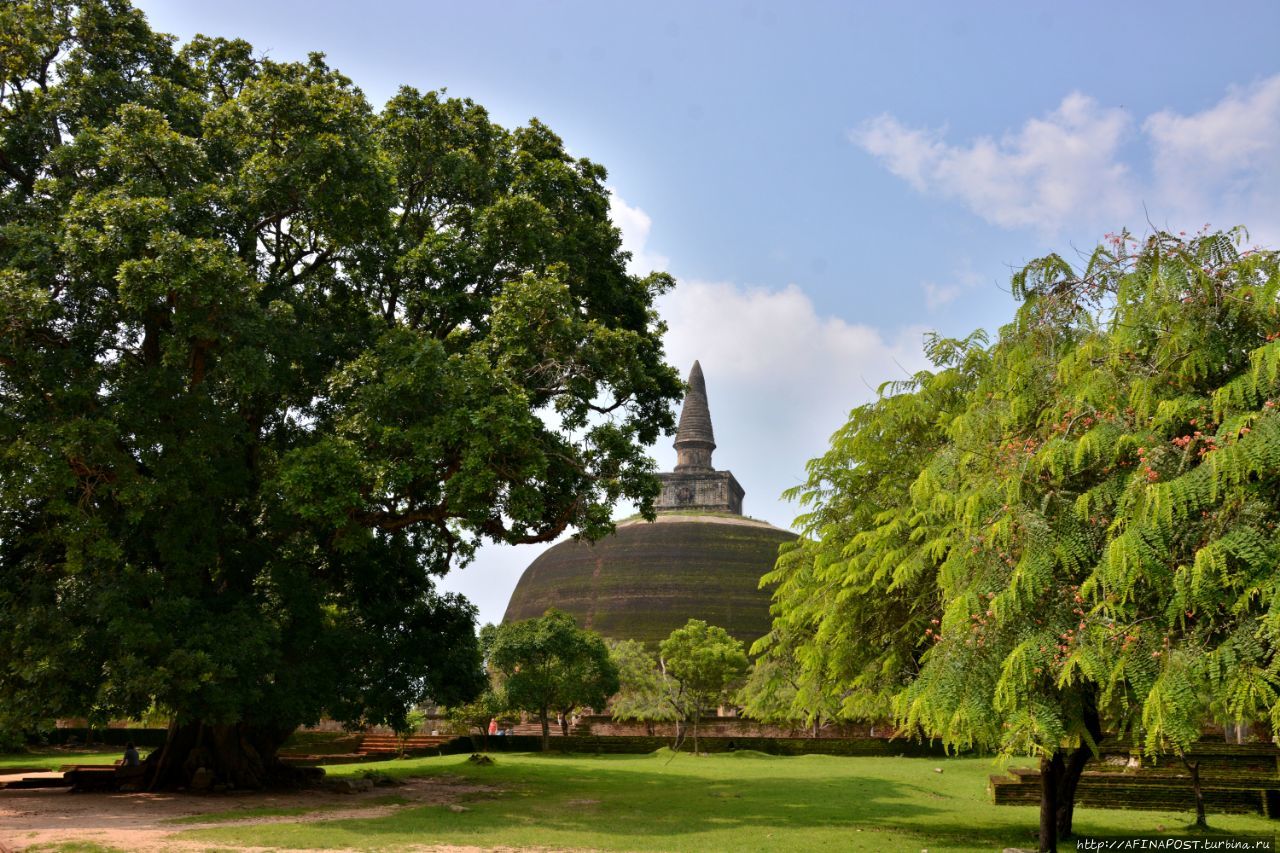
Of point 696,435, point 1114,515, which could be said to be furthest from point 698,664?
point 696,435

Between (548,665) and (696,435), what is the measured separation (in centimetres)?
3880

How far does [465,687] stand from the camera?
64.3 ft

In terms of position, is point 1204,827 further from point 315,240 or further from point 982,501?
point 315,240

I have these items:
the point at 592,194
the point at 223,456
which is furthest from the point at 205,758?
the point at 592,194

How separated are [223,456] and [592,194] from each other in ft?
28.8

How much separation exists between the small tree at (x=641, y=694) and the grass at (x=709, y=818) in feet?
50.6

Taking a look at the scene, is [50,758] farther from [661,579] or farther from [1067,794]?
[661,579]

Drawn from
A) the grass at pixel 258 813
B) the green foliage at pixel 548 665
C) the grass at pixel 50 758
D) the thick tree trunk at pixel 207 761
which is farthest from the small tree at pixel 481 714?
the grass at pixel 258 813

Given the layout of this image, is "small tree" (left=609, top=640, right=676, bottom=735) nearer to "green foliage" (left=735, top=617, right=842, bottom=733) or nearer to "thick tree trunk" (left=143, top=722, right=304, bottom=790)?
"green foliage" (left=735, top=617, right=842, bottom=733)

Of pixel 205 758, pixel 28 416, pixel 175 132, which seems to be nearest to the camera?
pixel 28 416

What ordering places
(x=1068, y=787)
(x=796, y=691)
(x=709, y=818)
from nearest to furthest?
1. (x=1068, y=787)
2. (x=709, y=818)
3. (x=796, y=691)

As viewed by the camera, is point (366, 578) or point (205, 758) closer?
point (205, 758)

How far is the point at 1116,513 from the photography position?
7.91 metres

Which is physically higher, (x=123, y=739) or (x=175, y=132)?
(x=175, y=132)
